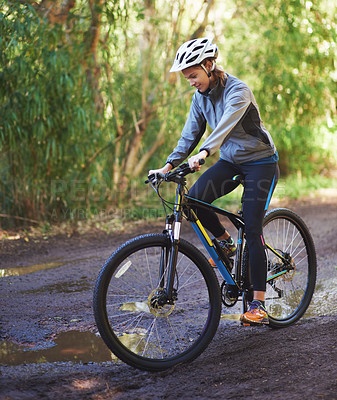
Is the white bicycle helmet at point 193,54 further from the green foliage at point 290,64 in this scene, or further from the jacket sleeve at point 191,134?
the green foliage at point 290,64

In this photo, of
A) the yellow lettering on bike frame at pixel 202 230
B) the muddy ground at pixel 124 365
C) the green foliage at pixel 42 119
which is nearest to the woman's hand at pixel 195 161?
the yellow lettering on bike frame at pixel 202 230

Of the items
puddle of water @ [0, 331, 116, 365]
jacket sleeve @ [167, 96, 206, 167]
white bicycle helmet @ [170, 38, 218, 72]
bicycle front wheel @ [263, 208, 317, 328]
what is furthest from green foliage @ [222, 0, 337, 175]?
puddle of water @ [0, 331, 116, 365]

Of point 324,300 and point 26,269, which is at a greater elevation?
point 324,300

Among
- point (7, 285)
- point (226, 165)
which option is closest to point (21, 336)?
point (7, 285)

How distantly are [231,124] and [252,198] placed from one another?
523 millimetres

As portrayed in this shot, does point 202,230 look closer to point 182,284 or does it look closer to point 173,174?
point 182,284

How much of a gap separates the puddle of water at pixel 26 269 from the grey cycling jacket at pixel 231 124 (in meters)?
2.52

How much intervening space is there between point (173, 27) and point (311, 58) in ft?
10.0

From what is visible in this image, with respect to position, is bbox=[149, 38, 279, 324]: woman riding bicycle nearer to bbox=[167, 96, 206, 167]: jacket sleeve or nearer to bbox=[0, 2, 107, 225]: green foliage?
bbox=[167, 96, 206, 167]: jacket sleeve

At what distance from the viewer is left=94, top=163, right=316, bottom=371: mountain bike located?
306cm

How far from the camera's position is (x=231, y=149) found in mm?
3527

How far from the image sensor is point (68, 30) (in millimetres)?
7051

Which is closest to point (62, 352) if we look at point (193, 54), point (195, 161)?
point (195, 161)

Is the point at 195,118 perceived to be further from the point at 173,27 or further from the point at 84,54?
the point at 173,27
